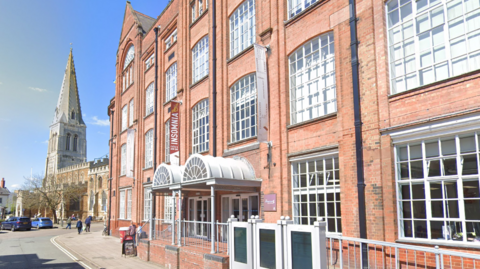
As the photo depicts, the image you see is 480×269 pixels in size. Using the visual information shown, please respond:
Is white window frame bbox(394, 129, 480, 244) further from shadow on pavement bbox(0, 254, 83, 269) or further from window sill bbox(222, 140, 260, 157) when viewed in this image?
shadow on pavement bbox(0, 254, 83, 269)

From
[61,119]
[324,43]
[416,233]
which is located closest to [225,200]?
[324,43]

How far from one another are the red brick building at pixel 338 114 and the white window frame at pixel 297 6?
0.15 ft

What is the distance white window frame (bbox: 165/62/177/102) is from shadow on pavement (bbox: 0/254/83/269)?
10158mm

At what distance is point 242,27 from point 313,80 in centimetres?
524

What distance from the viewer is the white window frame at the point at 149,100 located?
25.0m

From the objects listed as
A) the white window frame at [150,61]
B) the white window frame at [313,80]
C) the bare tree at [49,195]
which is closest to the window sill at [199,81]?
the white window frame at [313,80]

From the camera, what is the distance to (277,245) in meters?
8.50

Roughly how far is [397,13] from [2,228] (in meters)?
47.5

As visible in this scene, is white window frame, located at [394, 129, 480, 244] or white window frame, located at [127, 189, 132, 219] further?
white window frame, located at [127, 189, 132, 219]

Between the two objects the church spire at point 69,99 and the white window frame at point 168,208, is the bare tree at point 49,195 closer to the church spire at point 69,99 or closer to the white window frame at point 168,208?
the white window frame at point 168,208

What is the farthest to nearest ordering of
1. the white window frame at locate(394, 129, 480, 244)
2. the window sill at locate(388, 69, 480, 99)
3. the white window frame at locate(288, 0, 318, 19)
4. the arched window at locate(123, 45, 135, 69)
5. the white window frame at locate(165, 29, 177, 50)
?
the arched window at locate(123, 45, 135, 69)
the white window frame at locate(165, 29, 177, 50)
the white window frame at locate(288, 0, 318, 19)
the window sill at locate(388, 69, 480, 99)
the white window frame at locate(394, 129, 480, 244)

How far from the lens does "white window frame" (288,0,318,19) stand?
12656mm

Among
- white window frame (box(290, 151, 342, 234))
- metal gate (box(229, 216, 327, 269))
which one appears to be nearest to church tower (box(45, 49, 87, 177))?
white window frame (box(290, 151, 342, 234))

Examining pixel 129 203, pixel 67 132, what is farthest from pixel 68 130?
pixel 129 203
